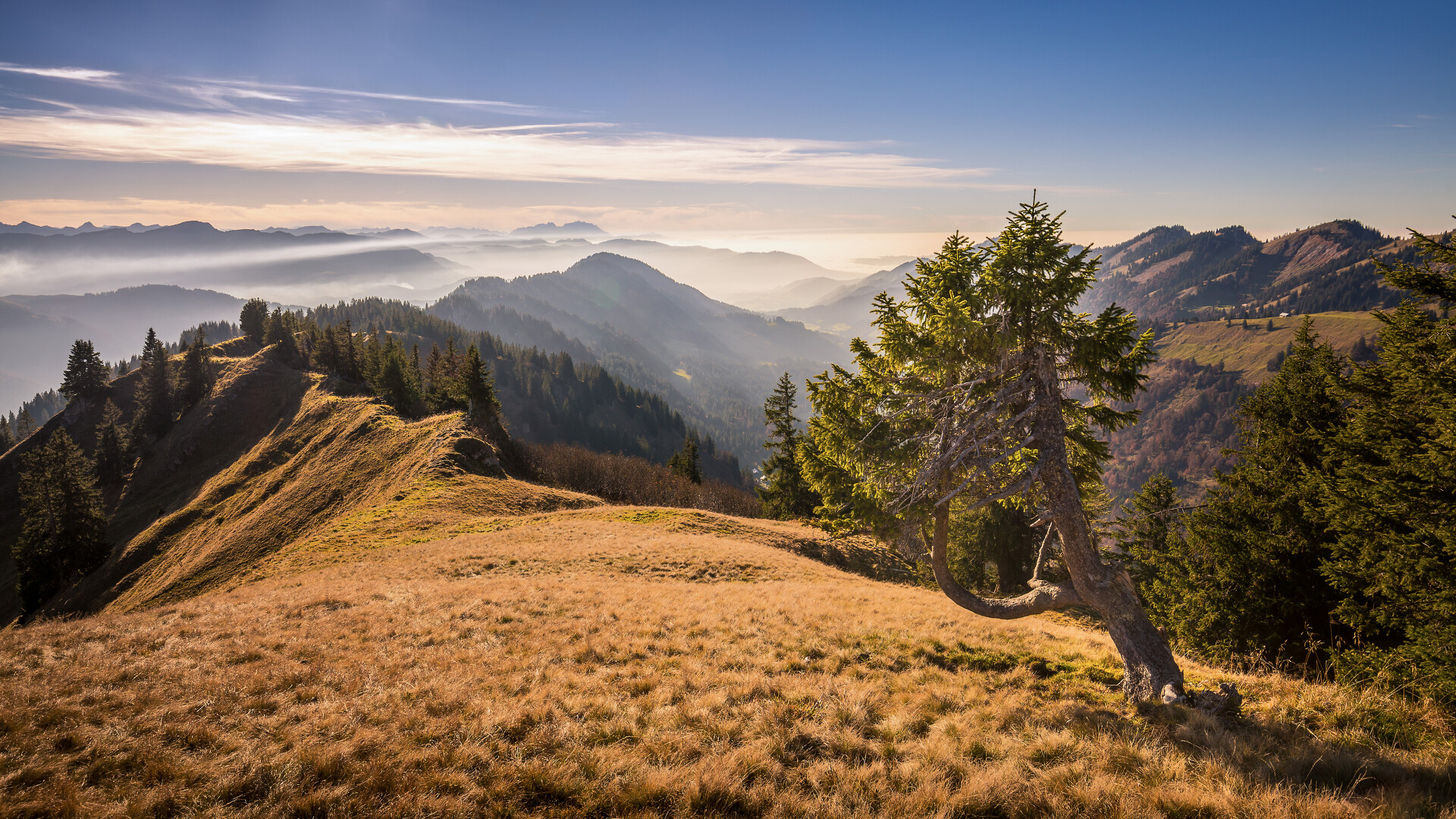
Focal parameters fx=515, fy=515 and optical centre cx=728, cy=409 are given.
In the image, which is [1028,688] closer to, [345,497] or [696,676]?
[696,676]

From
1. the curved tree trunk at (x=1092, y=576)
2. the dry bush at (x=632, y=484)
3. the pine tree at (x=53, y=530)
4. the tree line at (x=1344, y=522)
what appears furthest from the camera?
the dry bush at (x=632, y=484)

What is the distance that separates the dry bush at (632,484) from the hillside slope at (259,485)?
17.1 meters

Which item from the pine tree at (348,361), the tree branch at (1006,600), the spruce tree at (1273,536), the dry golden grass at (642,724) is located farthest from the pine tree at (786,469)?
the pine tree at (348,361)

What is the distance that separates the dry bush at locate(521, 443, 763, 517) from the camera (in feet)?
245

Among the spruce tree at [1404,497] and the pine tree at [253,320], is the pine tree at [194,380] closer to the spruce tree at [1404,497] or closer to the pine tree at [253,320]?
the pine tree at [253,320]

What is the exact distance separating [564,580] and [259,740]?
13.0m

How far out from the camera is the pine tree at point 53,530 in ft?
167

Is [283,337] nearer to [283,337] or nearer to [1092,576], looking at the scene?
[283,337]

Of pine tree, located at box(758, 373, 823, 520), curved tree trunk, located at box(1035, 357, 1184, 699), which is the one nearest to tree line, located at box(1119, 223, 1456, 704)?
curved tree trunk, located at box(1035, 357, 1184, 699)

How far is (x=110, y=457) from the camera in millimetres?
83688

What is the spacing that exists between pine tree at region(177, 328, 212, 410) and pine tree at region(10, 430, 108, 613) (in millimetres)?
49020

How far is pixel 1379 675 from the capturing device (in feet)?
34.3

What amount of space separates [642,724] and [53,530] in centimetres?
7781

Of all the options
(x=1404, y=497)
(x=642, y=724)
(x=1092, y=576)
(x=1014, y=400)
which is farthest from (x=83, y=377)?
(x=1404, y=497)
